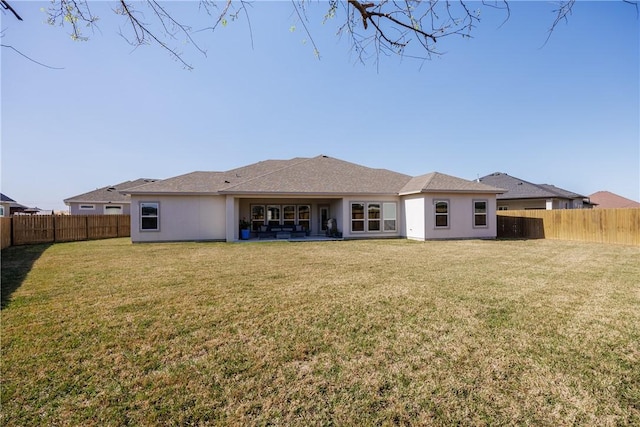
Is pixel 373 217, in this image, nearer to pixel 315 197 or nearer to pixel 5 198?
pixel 315 197

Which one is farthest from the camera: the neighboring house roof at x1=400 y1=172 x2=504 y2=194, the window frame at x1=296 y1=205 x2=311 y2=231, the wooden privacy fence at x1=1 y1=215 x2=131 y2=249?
the window frame at x1=296 y1=205 x2=311 y2=231

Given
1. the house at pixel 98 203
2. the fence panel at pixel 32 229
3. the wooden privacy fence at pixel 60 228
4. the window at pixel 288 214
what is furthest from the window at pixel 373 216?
the house at pixel 98 203

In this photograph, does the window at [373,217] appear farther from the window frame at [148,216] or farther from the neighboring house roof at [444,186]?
the window frame at [148,216]

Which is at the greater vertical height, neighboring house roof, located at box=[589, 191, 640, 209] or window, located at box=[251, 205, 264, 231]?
neighboring house roof, located at box=[589, 191, 640, 209]

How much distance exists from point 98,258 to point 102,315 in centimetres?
705

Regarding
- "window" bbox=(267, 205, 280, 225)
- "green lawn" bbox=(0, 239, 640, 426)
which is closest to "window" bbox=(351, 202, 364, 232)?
"window" bbox=(267, 205, 280, 225)

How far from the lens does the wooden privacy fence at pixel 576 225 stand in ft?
44.0

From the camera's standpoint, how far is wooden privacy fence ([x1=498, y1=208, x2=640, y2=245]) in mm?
13414

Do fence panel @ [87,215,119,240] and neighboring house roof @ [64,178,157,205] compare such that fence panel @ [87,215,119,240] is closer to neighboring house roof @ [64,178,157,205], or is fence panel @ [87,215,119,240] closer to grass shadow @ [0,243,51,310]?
grass shadow @ [0,243,51,310]

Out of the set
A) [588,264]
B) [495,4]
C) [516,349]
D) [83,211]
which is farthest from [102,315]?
[83,211]

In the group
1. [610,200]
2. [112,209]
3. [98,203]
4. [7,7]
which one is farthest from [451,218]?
[610,200]

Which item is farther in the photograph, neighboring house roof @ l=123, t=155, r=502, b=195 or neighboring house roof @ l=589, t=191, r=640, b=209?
neighboring house roof @ l=589, t=191, r=640, b=209

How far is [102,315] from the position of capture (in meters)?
4.46

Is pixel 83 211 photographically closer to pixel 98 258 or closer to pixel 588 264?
pixel 98 258
